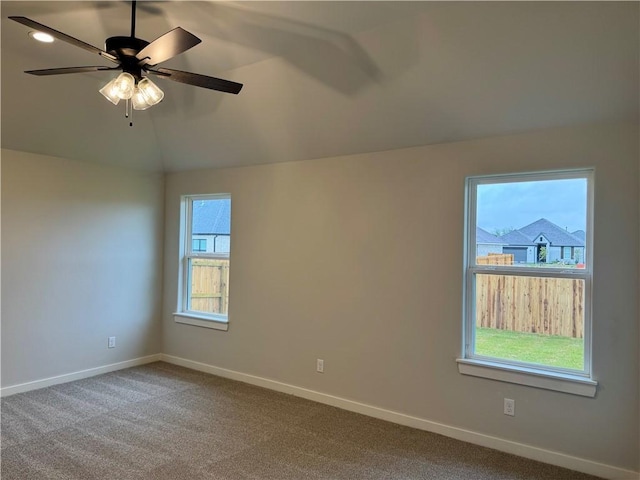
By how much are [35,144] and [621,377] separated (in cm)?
502

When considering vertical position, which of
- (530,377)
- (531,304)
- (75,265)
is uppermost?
(75,265)

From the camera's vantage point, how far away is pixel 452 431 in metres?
3.31

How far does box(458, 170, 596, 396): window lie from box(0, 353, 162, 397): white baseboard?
3.63 metres

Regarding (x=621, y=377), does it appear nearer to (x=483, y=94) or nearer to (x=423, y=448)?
(x=423, y=448)

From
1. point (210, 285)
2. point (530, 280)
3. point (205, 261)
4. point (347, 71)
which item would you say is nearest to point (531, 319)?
point (530, 280)

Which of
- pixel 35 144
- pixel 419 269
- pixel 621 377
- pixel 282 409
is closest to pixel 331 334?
pixel 282 409

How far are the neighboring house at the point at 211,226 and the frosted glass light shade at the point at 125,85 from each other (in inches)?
97.9

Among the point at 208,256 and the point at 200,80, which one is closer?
the point at 200,80

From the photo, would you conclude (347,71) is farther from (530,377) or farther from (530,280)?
(530,377)

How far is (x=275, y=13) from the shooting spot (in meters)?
2.61

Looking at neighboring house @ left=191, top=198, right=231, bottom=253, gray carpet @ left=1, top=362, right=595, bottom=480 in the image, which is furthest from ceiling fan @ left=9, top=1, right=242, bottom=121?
neighboring house @ left=191, top=198, right=231, bottom=253

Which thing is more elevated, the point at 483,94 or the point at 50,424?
the point at 483,94

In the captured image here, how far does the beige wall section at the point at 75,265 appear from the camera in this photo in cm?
399

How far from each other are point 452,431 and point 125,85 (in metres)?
3.23
